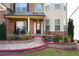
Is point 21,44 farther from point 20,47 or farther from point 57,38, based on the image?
point 57,38

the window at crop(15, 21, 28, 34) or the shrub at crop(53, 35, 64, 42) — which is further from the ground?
the window at crop(15, 21, 28, 34)

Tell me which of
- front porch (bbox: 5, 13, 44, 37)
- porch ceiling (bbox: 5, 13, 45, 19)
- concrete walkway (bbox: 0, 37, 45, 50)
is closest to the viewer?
concrete walkway (bbox: 0, 37, 45, 50)

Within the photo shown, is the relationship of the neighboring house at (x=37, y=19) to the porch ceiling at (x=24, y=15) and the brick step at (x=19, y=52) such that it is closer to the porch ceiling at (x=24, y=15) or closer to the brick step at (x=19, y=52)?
the porch ceiling at (x=24, y=15)

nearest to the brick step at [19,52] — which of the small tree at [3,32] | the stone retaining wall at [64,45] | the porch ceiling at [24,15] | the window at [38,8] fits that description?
the stone retaining wall at [64,45]

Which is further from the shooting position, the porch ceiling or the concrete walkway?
the porch ceiling

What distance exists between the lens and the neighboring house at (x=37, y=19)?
3.81 metres

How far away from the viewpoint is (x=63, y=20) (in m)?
3.81

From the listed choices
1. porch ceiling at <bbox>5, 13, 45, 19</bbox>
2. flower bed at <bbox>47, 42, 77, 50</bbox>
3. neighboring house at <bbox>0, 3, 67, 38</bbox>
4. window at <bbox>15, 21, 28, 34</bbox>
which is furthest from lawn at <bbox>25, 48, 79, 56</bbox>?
porch ceiling at <bbox>5, 13, 45, 19</bbox>

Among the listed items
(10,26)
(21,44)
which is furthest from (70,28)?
(10,26)

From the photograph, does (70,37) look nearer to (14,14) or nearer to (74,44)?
(74,44)

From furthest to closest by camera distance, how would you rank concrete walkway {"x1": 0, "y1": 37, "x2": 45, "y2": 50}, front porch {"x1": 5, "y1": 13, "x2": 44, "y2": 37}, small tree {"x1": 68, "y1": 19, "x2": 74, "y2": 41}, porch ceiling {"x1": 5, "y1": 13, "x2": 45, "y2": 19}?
porch ceiling {"x1": 5, "y1": 13, "x2": 45, "y2": 19} < front porch {"x1": 5, "y1": 13, "x2": 44, "y2": 37} < concrete walkway {"x1": 0, "y1": 37, "x2": 45, "y2": 50} < small tree {"x1": 68, "y1": 19, "x2": 74, "y2": 41}

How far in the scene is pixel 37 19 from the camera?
415 cm

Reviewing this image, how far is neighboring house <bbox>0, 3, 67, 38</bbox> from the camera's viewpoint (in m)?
3.81

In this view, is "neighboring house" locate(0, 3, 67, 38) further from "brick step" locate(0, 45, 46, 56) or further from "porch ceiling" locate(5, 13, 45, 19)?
"brick step" locate(0, 45, 46, 56)
